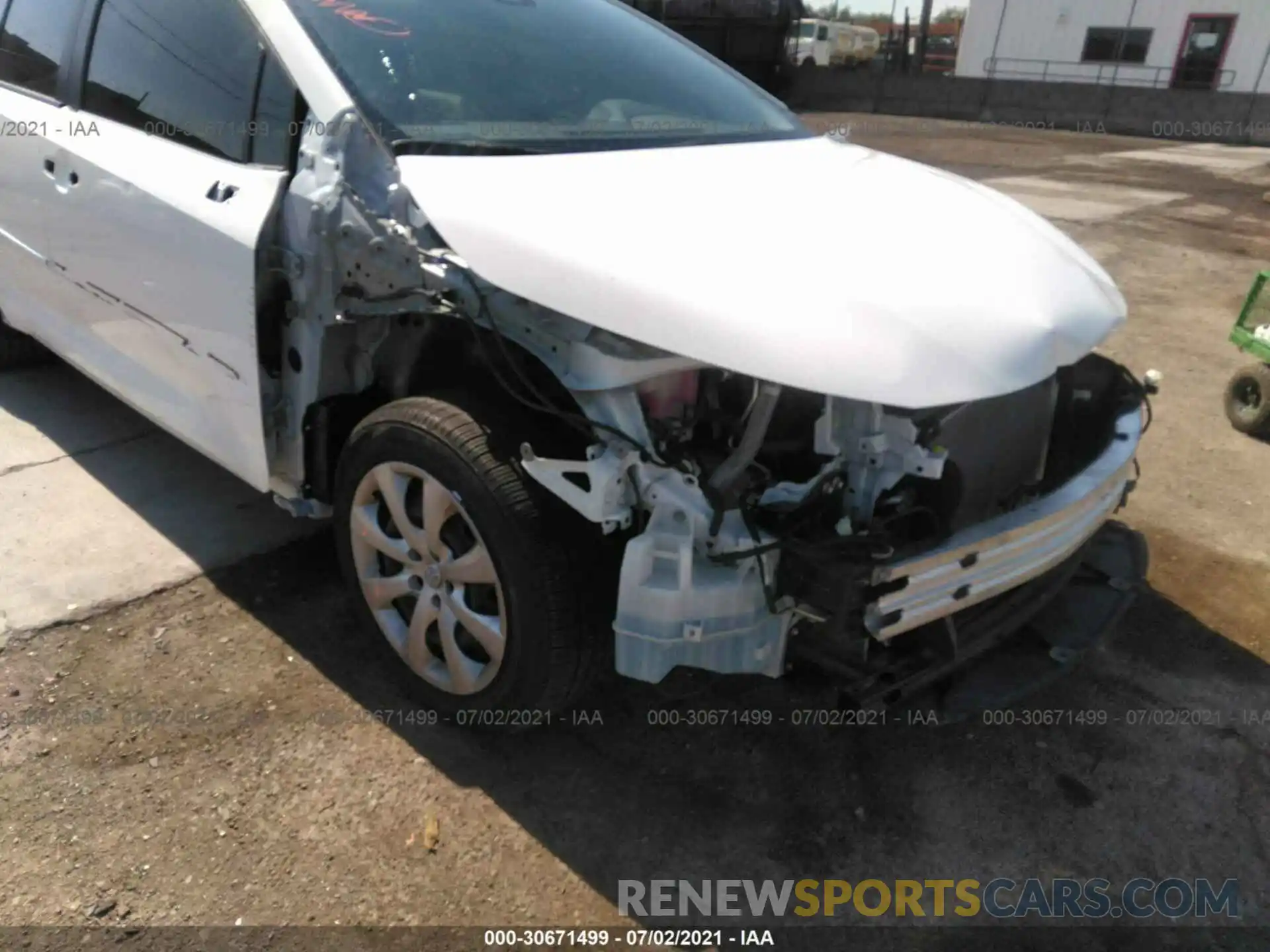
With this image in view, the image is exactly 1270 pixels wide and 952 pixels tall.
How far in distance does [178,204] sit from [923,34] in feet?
104

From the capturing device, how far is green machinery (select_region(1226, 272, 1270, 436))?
4484mm

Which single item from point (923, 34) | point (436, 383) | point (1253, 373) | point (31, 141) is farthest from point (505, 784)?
point (923, 34)

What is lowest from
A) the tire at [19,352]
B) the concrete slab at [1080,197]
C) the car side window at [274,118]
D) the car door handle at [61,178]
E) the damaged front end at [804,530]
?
the tire at [19,352]

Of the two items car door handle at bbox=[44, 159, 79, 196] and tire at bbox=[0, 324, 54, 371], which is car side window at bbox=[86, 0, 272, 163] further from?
tire at bbox=[0, 324, 54, 371]

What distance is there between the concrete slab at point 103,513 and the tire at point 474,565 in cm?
91

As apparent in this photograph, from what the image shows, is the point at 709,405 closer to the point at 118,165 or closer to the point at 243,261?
the point at 243,261

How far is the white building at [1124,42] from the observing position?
26.2 meters

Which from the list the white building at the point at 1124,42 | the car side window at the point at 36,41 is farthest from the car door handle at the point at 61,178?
the white building at the point at 1124,42

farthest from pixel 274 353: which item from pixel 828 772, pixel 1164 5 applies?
pixel 1164 5

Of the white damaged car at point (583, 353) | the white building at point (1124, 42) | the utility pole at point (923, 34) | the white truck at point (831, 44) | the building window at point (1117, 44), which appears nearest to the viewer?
the white damaged car at point (583, 353)

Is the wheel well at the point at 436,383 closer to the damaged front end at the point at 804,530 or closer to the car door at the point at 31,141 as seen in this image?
the damaged front end at the point at 804,530

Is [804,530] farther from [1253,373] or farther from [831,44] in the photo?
[831,44]

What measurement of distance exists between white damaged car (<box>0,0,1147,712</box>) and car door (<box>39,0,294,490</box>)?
1cm

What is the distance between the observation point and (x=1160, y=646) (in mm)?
3021
